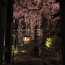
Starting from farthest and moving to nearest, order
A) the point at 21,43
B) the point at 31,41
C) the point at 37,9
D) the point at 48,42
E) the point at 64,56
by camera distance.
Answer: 1. the point at 21,43
2. the point at 31,41
3. the point at 48,42
4. the point at 37,9
5. the point at 64,56

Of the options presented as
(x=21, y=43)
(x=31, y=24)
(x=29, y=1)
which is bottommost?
(x=21, y=43)

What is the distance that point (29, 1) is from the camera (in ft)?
67.7

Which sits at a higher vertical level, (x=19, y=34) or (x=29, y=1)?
(x=29, y=1)

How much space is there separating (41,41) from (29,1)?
4161mm

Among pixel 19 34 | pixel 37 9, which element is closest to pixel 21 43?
pixel 19 34

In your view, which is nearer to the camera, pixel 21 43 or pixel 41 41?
pixel 41 41

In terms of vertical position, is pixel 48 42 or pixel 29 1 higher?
pixel 29 1

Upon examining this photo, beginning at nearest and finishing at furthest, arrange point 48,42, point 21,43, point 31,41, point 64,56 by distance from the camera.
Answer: point 64,56 < point 48,42 < point 31,41 < point 21,43

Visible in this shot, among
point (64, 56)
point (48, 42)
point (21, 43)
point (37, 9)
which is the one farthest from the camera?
point (21, 43)

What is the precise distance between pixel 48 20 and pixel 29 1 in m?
2.50

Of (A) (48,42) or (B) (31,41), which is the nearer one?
(A) (48,42)

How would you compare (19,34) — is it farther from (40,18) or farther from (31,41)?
(40,18)

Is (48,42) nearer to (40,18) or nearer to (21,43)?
(40,18)

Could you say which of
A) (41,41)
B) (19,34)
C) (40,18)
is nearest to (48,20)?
(40,18)
